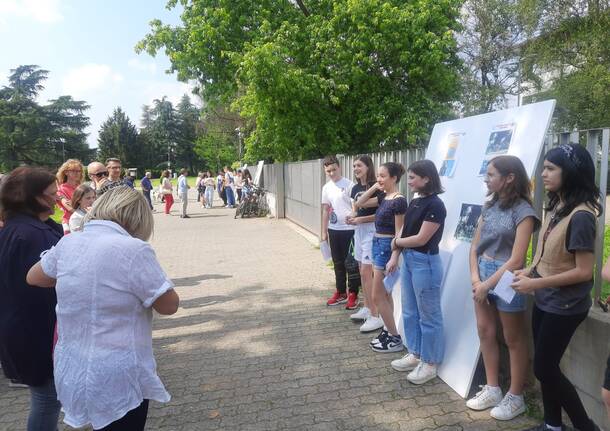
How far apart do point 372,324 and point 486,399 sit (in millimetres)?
1758

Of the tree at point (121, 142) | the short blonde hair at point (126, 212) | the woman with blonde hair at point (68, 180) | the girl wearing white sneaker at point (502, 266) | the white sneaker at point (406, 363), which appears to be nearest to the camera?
the short blonde hair at point (126, 212)

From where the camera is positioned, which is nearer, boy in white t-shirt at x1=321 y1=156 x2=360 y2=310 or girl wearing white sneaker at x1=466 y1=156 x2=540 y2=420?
girl wearing white sneaker at x1=466 y1=156 x2=540 y2=420

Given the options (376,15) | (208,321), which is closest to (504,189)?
(208,321)

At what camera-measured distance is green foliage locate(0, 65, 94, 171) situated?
6569 cm

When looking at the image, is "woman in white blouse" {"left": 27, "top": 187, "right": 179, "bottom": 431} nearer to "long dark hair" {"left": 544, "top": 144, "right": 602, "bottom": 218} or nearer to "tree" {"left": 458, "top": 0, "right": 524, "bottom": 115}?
"long dark hair" {"left": 544, "top": 144, "right": 602, "bottom": 218}

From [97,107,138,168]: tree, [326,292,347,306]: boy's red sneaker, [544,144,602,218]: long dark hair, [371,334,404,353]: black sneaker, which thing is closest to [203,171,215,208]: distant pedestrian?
[326,292,347,306]: boy's red sneaker

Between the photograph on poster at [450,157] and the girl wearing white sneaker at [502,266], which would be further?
the photograph on poster at [450,157]

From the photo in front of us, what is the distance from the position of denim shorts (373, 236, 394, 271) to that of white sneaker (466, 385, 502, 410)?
1423 millimetres

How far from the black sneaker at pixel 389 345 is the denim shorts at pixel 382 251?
29.0 inches

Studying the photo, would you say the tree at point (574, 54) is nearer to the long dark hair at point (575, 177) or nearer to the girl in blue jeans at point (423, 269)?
the girl in blue jeans at point (423, 269)

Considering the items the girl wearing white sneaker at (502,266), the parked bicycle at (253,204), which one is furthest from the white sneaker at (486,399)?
the parked bicycle at (253,204)

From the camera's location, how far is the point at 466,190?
4031mm

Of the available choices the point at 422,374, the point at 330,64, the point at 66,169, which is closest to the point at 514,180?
the point at 422,374

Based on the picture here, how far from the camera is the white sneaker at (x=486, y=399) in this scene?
10.8 ft
